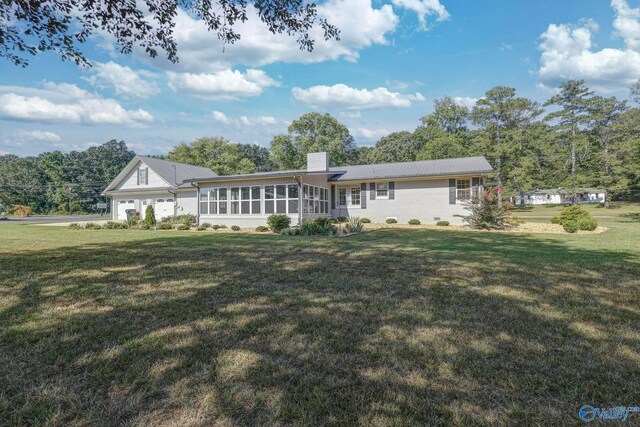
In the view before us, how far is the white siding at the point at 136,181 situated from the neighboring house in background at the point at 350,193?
25.1ft

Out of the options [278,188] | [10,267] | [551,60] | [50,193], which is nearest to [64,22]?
[10,267]

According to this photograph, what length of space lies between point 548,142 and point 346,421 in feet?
138

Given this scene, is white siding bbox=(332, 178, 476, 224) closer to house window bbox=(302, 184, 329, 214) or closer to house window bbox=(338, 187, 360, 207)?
house window bbox=(338, 187, 360, 207)

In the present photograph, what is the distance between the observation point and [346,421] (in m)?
Answer: 1.90

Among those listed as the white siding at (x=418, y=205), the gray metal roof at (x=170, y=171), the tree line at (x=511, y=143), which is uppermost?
the tree line at (x=511, y=143)

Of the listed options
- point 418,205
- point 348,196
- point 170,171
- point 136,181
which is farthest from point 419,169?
point 136,181

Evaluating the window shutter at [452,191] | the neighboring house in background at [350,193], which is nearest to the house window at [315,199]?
the neighboring house in background at [350,193]

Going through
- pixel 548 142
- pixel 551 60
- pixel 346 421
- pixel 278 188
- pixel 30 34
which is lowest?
pixel 346 421

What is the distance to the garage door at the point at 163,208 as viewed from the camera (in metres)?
25.4

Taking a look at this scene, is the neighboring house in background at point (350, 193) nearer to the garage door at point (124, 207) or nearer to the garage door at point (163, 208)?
the garage door at point (163, 208)

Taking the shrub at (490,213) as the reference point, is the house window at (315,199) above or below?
above

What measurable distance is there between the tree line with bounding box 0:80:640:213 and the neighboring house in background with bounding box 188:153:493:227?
16.7 meters

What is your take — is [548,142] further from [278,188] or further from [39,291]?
[39,291]

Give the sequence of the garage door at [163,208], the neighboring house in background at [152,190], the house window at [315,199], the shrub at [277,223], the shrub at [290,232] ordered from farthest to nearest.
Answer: the garage door at [163,208] < the neighboring house in background at [152,190] < the house window at [315,199] < the shrub at [277,223] < the shrub at [290,232]
